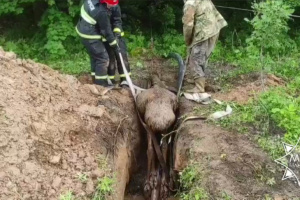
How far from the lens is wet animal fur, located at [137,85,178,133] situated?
6.03 m

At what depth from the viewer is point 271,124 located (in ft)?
18.6

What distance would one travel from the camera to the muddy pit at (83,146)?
4.51m

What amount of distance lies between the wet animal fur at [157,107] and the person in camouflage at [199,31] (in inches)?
21.0

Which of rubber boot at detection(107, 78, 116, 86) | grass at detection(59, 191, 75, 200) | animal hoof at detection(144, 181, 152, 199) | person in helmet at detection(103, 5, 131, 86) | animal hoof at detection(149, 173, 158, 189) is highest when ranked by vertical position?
person in helmet at detection(103, 5, 131, 86)

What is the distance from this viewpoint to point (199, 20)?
6.64 m

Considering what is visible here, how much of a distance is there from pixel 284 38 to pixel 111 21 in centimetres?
413

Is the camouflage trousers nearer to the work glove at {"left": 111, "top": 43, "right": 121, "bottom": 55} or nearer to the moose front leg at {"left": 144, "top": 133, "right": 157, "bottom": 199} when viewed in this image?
the work glove at {"left": 111, "top": 43, "right": 121, "bottom": 55}

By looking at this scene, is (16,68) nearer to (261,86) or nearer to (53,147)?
(53,147)

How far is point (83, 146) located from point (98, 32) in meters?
2.26

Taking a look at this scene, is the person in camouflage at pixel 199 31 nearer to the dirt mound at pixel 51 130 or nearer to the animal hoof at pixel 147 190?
the dirt mound at pixel 51 130

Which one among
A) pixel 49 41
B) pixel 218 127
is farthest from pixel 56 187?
pixel 49 41

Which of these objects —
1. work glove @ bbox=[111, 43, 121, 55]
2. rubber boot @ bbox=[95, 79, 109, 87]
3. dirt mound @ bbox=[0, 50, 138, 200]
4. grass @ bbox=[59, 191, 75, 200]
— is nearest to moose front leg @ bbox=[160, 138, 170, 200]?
dirt mound @ bbox=[0, 50, 138, 200]

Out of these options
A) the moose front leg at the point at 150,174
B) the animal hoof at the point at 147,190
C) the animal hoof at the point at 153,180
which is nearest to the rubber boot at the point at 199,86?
the moose front leg at the point at 150,174

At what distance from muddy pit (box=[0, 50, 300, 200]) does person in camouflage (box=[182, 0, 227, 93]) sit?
79 cm
